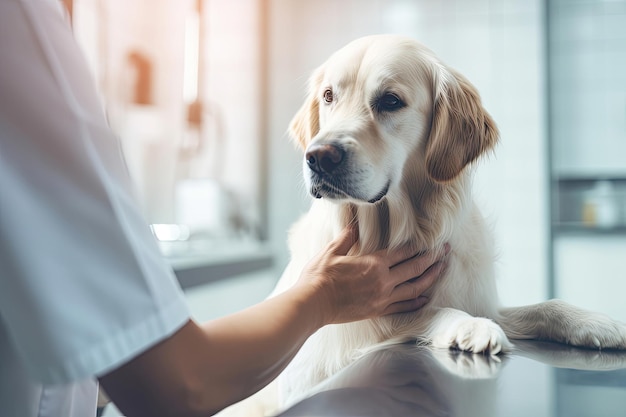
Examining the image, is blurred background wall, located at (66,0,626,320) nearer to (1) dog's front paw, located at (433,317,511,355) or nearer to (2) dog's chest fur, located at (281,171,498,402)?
(2) dog's chest fur, located at (281,171,498,402)

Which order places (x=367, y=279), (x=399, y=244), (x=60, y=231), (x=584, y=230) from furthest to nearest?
(x=584, y=230)
(x=399, y=244)
(x=367, y=279)
(x=60, y=231)

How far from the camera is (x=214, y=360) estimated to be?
17.9 inches

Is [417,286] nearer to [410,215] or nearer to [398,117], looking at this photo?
[410,215]

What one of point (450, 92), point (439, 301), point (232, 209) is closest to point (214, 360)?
point (439, 301)

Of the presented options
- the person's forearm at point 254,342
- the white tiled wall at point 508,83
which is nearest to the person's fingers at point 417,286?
the person's forearm at point 254,342

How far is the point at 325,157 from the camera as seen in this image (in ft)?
2.60

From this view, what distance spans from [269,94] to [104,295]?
8.96ft

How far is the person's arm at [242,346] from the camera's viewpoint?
419mm

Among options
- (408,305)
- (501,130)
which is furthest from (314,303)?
(501,130)

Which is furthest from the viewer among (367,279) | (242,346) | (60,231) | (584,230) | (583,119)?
(583,119)

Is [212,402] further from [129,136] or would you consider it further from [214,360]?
[129,136]

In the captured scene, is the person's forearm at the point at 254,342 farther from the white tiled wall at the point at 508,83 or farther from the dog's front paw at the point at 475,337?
the white tiled wall at the point at 508,83

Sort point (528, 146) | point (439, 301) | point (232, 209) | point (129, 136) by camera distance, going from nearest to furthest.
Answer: point (439, 301) → point (129, 136) → point (528, 146) → point (232, 209)

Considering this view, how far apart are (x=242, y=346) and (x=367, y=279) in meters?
0.28
